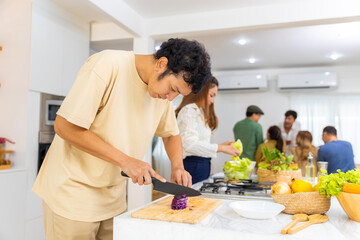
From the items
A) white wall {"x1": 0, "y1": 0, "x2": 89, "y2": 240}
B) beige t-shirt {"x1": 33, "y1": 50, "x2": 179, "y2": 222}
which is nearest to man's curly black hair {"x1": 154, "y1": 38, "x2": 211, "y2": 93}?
beige t-shirt {"x1": 33, "y1": 50, "x2": 179, "y2": 222}

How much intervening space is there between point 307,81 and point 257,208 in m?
5.38

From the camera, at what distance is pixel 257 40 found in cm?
463

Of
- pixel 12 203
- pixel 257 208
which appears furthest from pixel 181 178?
pixel 12 203

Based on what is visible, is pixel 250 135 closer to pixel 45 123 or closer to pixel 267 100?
pixel 267 100

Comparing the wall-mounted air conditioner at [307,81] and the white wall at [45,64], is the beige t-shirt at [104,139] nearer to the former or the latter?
the white wall at [45,64]

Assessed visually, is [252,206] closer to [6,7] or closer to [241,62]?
[6,7]

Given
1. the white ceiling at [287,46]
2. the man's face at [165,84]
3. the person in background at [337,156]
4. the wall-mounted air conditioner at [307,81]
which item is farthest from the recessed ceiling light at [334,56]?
the man's face at [165,84]

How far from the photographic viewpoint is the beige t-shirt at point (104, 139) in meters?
1.16

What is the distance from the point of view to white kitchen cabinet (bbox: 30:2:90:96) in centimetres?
306

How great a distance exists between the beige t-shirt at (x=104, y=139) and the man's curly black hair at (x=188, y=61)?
6.5 inches

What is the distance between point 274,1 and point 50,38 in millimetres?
2305

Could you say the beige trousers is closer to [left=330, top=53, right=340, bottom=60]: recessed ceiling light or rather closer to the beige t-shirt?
the beige t-shirt

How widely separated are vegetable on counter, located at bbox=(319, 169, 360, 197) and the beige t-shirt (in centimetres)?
71

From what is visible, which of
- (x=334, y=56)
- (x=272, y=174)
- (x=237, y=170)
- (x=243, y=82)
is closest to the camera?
(x=272, y=174)
